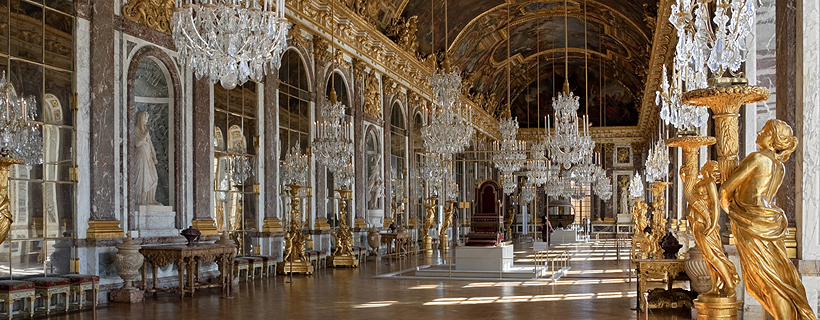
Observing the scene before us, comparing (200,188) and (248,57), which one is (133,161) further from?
(248,57)

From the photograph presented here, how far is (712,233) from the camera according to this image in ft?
18.0

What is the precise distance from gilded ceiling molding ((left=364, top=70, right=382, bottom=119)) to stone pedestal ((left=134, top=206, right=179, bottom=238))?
10.1m

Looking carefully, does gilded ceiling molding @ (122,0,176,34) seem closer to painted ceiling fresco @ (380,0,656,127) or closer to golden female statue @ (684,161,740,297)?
golden female statue @ (684,161,740,297)

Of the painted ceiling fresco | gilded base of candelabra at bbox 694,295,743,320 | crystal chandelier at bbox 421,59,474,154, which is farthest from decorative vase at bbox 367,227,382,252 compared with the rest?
gilded base of candelabra at bbox 694,295,743,320

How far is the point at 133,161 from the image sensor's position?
478 inches

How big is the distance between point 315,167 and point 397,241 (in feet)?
15.0

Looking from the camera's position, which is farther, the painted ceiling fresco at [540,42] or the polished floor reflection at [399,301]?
the painted ceiling fresco at [540,42]

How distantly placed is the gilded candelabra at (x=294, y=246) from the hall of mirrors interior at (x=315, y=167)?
51mm

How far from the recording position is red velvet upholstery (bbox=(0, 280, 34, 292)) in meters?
8.92

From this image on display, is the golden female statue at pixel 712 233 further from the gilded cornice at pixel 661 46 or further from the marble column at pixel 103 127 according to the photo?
the gilded cornice at pixel 661 46

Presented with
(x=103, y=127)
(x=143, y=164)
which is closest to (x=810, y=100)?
(x=103, y=127)

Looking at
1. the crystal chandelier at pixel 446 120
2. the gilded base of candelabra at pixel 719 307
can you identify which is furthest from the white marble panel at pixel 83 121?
the gilded base of candelabra at pixel 719 307

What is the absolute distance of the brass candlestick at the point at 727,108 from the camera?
15.3ft

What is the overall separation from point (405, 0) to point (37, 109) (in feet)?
48.8
